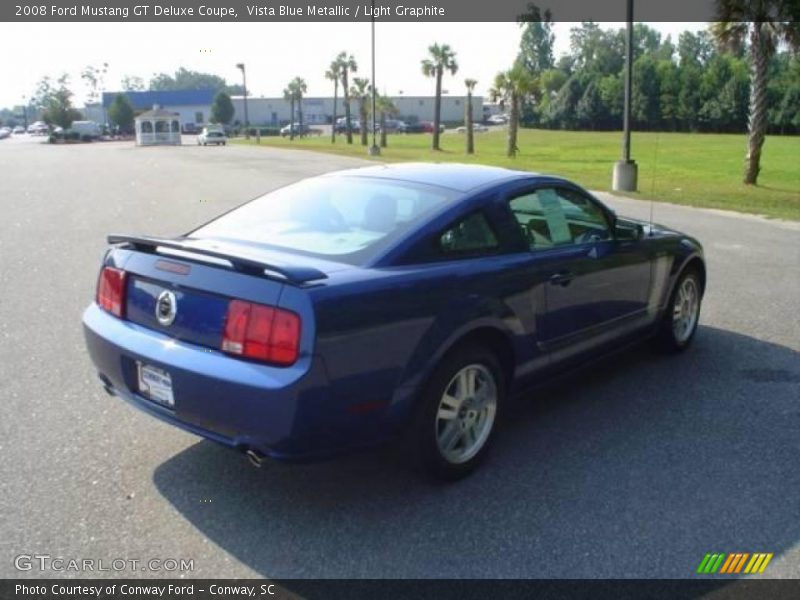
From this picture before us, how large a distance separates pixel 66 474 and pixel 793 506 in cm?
353

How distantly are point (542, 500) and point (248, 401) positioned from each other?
4.91ft

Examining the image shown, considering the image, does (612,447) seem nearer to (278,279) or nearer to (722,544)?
(722,544)

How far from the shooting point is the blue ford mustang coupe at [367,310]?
10.8 ft

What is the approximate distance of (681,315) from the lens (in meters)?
6.02

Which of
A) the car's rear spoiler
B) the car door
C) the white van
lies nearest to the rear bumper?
the car's rear spoiler

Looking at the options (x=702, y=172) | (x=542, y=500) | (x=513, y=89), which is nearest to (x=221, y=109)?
(x=513, y=89)

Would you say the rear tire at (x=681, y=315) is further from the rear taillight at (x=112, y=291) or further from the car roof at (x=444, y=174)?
the rear taillight at (x=112, y=291)

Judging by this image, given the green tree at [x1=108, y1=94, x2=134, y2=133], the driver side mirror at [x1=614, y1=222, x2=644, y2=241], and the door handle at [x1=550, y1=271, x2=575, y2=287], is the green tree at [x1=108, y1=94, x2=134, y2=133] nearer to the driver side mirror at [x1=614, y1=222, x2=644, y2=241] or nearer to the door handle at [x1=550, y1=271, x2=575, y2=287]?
the driver side mirror at [x1=614, y1=222, x2=644, y2=241]

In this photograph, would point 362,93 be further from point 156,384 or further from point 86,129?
point 156,384

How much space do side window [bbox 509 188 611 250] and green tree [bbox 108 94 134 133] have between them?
329ft

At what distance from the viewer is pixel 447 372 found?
376 cm

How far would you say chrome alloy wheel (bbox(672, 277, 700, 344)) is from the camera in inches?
233

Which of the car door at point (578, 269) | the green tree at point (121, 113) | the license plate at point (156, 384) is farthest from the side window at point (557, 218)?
the green tree at point (121, 113)

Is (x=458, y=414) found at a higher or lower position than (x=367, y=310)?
lower
